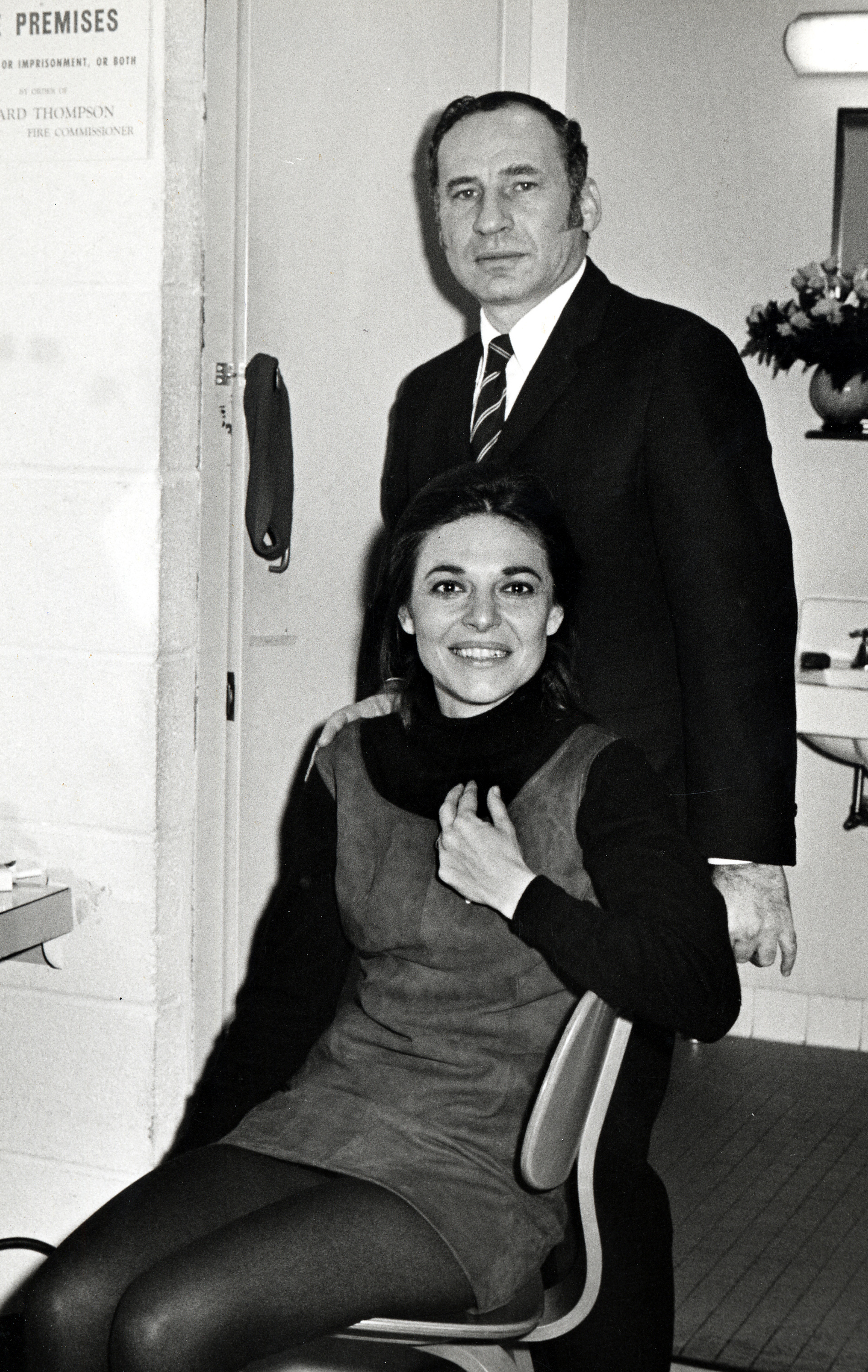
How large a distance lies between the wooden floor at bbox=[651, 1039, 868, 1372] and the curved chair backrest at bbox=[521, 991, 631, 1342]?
78cm

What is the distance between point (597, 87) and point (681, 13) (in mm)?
129

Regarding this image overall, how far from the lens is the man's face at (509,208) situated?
1.50 m

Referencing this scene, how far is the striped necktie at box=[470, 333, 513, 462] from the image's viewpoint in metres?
1.57

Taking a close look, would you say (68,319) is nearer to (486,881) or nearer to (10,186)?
(10,186)

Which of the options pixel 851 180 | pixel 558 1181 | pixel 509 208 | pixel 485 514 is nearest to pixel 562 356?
pixel 509 208

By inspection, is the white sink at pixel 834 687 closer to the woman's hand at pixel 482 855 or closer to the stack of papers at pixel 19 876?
the woman's hand at pixel 482 855

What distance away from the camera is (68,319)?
1.73m

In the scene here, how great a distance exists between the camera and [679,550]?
1.45 meters

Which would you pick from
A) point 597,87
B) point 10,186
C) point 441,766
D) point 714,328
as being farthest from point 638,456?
point 10,186

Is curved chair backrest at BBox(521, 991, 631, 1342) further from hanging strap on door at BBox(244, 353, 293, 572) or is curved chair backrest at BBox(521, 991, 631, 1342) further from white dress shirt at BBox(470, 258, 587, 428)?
hanging strap on door at BBox(244, 353, 293, 572)

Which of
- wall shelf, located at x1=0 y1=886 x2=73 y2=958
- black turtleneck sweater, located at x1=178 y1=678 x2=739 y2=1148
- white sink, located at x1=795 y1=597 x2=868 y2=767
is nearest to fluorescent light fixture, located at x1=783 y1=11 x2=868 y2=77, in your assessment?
white sink, located at x1=795 y1=597 x2=868 y2=767

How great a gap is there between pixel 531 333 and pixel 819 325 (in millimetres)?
411

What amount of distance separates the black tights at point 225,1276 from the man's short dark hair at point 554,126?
1.01 metres

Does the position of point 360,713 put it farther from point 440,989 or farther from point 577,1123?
point 577,1123
